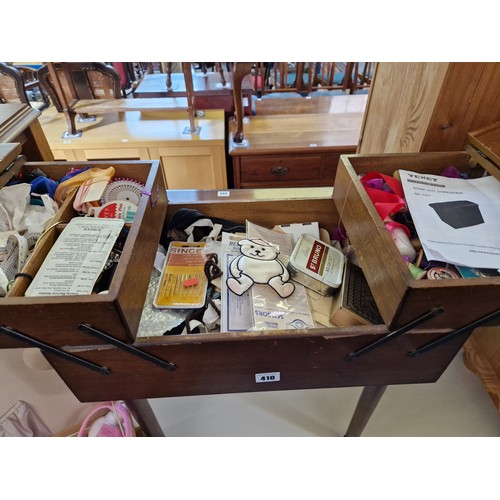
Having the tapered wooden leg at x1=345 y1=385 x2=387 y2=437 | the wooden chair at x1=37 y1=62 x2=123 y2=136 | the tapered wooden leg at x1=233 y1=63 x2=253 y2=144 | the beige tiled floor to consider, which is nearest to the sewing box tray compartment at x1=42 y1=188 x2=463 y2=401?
the tapered wooden leg at x1=345 y1=385 x2=387 y2=437

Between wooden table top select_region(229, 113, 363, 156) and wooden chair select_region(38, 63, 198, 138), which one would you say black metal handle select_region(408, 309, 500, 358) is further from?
wooden chair select_region(38, 63, 198, 138)

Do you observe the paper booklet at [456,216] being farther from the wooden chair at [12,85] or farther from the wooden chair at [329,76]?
the wooden chair at [329,76]

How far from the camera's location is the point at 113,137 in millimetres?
1872

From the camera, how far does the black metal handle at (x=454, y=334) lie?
623 millimetres

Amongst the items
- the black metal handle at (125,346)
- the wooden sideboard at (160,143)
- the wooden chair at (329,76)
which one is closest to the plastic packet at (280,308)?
the black metal handle at (125,346)

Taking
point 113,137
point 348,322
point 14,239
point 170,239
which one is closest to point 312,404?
point 348,322

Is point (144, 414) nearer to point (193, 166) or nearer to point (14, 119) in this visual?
point (14, 119)

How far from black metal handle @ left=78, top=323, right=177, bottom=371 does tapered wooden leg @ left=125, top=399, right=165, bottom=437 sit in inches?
→ 8.8

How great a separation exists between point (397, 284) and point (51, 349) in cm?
65

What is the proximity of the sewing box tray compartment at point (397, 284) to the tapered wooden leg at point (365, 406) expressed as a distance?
32 cm

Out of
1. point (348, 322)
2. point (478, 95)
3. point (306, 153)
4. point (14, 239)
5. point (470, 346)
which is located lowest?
point (470, 346)

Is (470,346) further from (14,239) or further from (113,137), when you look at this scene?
(113,137)

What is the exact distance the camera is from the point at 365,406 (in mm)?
946

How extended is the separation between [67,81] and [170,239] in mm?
1494
